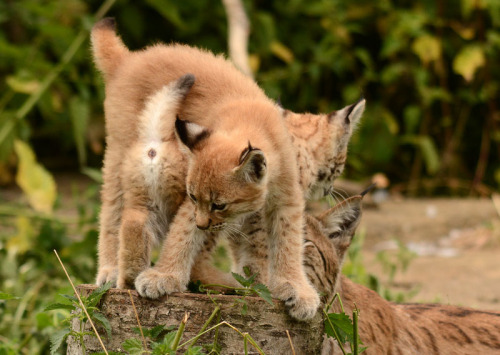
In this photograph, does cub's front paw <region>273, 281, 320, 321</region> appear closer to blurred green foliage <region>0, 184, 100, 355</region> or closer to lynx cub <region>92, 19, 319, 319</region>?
lynx cub <region>92, 19, 319, 319</region>

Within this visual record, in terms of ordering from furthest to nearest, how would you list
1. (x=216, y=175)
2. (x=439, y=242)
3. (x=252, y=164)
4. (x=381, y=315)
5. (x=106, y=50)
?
(x=439, y=242) → (x=106, y=50) → (x=381, y=315) → (x=216, y=175) → (x=252, y=164)

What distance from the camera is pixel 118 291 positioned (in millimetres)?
3850

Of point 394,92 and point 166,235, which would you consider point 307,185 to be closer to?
point 166,235

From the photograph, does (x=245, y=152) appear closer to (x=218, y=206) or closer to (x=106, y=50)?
(x=218, y=206)

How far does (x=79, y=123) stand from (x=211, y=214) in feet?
14.5

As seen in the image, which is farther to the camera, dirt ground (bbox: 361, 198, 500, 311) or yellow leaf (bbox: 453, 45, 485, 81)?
yellow leaf (bbox: 453, 45, 485, 81)

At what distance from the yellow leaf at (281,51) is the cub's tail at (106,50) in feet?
22.5

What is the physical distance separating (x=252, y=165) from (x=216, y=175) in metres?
0.23

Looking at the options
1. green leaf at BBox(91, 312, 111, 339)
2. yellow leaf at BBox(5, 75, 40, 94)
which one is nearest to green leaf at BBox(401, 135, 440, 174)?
yellow leaf at BBox(5, 75, 40, 94)

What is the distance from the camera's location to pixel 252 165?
399 centimetres

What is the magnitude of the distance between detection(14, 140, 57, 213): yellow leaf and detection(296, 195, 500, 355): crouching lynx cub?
3.62 meters

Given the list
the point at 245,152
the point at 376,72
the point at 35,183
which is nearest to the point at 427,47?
the point at 376,72

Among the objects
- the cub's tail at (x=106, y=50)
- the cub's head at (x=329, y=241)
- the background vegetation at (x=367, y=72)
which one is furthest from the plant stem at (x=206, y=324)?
the background vegetation at (x=367, y=72)

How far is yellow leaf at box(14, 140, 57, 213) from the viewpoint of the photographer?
7496 mm
